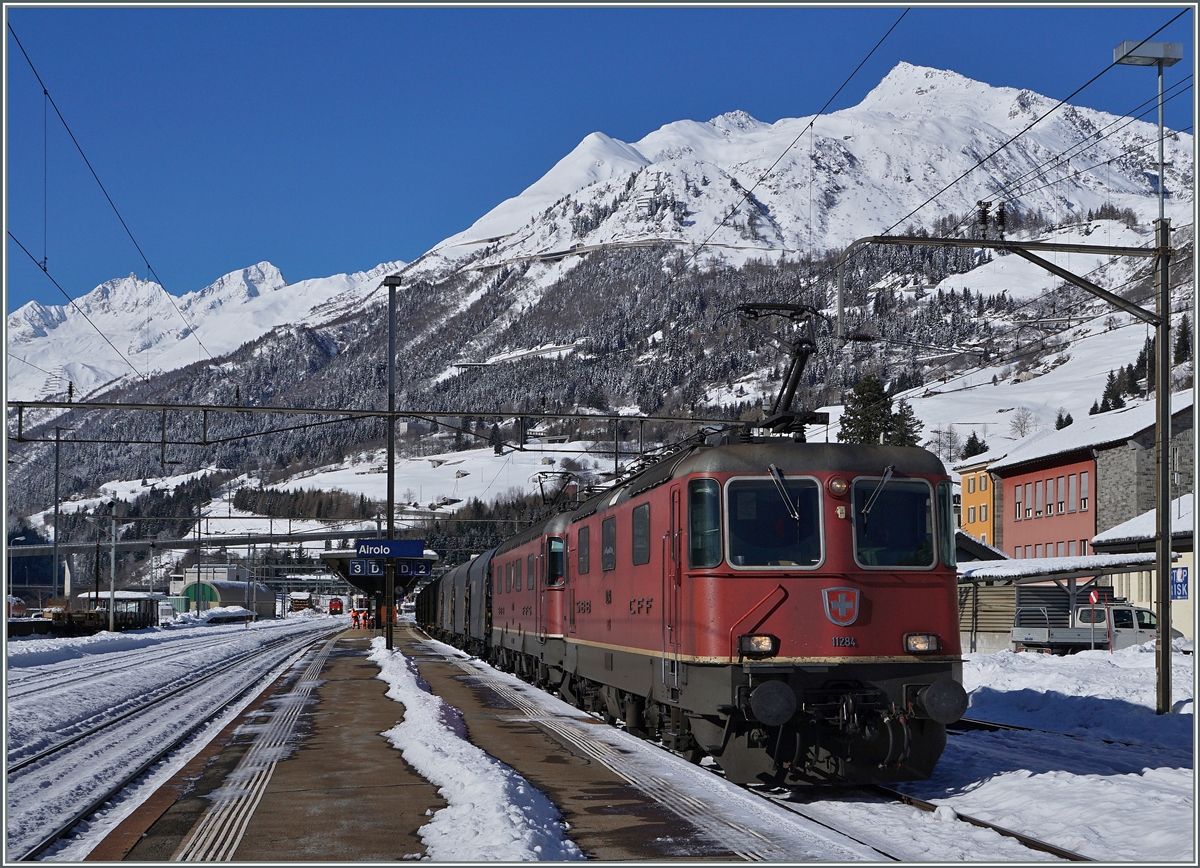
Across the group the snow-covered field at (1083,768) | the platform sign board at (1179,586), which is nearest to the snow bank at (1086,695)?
the snow-covered field at (1083,768)

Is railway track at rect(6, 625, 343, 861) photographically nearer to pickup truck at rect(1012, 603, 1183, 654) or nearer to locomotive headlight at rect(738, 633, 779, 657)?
locomotive headlight at rect(738, 633, 779, 657)

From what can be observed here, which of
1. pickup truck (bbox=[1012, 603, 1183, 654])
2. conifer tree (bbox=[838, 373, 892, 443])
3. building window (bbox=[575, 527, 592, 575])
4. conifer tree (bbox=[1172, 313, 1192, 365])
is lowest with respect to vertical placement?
pickup truck (bbox=[1012, 603, 1183, 654])

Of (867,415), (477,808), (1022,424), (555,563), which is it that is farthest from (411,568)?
(1022,424)

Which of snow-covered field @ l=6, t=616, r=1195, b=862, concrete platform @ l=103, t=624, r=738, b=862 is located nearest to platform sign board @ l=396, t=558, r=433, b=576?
snow-covered field @ l=6, t=616, r=1195, b=862

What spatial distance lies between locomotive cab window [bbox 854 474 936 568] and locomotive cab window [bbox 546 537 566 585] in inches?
411

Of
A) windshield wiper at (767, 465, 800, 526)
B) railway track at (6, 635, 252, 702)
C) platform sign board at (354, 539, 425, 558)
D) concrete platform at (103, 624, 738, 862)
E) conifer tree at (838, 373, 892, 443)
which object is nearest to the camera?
concrete platform at (103, 624, 738, 862)

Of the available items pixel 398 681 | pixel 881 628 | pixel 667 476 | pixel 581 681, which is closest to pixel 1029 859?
pixel 881 628

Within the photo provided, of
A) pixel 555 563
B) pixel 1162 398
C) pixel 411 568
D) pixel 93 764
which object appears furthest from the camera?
pixel 411 568

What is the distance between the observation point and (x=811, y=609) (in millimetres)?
12031

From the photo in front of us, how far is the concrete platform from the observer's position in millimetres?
9180

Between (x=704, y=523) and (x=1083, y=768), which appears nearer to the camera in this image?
(x=704, y=523)

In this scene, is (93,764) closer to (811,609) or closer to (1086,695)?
(811,609)

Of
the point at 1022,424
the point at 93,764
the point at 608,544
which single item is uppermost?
the point at 1022,424

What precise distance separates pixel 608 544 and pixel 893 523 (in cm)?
550
